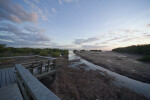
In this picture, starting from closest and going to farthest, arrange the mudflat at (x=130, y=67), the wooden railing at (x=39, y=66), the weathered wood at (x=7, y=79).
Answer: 1. the weathered wood at (x=7, y=79)
2. the wooden railing at (x=39, y=66)
3. the mudflat at (x=130, y=67)

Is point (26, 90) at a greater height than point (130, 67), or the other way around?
point (26, 90)

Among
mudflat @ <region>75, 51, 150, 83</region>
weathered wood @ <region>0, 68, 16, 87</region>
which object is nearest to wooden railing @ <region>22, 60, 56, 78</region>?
weathered wood @ <region>0, 68, 16, 87</region>

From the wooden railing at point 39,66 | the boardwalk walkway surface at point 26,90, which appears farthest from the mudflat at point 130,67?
the boardwalk walkway surface at point 26,90

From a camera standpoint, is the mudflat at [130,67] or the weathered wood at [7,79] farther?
the mudflat at [130,67]

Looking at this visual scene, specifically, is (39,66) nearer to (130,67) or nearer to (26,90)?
(26,90)

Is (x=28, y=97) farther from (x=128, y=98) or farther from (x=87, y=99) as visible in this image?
(x=128, y=98)

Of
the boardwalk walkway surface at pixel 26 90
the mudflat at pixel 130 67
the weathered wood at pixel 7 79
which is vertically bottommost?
the mudflat at pixel 130 67

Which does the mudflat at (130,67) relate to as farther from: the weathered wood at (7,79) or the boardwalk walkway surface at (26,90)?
the weathered wood at (7,79)

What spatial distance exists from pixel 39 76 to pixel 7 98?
101 inches

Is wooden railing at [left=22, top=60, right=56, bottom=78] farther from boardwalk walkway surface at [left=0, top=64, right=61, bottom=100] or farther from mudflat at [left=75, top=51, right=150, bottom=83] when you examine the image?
mudflat at [left=75, top=51, right=150, bottom=83]

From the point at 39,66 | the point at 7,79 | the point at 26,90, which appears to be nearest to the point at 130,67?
the point at 39,66

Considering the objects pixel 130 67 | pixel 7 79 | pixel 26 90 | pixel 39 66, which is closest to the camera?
pixel 26 90

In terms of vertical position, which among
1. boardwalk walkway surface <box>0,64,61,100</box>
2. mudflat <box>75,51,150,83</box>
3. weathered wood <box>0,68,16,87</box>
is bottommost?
mudflat <box>75,51,150,83</box>

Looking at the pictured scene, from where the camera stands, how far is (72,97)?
3803mm
